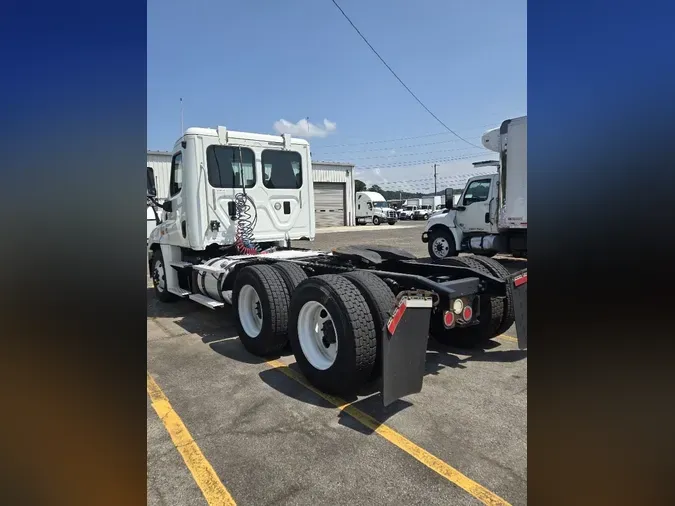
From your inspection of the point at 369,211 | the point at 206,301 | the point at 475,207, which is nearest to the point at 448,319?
the point at 206,301

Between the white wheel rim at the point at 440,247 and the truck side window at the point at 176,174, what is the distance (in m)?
8.40

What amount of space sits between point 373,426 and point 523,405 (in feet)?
4.39

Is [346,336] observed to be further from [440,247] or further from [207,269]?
[440,247]

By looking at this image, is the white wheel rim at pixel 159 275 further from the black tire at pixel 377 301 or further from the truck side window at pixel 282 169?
the black tire at pixel 377 301

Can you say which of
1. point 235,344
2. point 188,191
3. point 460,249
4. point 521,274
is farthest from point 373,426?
point 460,249

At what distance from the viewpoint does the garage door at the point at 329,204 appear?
37.2 m

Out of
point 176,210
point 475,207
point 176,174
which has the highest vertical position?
point 176,174

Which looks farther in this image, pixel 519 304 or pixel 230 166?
pixel 230 166

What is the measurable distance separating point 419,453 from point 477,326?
235 cm

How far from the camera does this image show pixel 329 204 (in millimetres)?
37906

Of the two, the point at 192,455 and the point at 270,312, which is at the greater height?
the point at 270,312

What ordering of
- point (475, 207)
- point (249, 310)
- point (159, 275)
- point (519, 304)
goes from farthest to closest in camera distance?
1. point (475, 207)
2. point (159, 275)
3. point (249, 310)
4. point (519, 304)

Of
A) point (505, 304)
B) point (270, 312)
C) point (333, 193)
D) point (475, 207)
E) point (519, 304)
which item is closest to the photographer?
point (519, 304)

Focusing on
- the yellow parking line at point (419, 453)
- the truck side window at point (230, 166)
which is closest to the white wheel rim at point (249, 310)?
the yellow parking line at point (419, 453)
